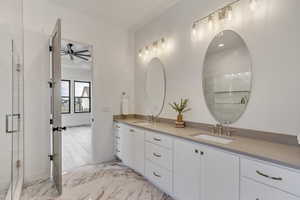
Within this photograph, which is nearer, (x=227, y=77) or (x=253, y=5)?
(x=253, y=5)

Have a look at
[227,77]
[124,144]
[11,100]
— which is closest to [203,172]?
[227,77]

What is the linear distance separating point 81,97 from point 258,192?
7.86 metres

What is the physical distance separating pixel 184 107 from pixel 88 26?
2.43 metres

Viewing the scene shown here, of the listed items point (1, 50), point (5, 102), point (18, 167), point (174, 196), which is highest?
point (1, 50)

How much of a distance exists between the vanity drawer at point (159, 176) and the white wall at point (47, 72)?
1296 mm

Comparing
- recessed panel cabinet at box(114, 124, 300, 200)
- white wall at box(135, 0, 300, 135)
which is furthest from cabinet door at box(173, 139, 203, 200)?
white wall at box(135, 0, 300, 135)

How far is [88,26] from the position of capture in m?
3.10

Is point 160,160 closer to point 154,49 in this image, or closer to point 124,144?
point 124,144

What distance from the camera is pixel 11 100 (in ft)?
7.26

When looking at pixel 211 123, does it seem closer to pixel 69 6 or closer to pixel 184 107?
pixel 184 107

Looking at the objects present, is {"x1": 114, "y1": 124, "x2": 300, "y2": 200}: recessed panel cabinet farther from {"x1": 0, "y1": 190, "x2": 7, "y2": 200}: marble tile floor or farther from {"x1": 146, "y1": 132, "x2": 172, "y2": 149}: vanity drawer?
{"x1": 0, "y1": 190, "x2": 7, "y2": 200}: marble tile floor

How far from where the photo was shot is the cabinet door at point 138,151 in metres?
2.51

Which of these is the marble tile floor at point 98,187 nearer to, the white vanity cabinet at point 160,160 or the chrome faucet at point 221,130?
the white vanity cabinet at point 160,160

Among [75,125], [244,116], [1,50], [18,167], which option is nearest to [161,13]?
[244,116]
